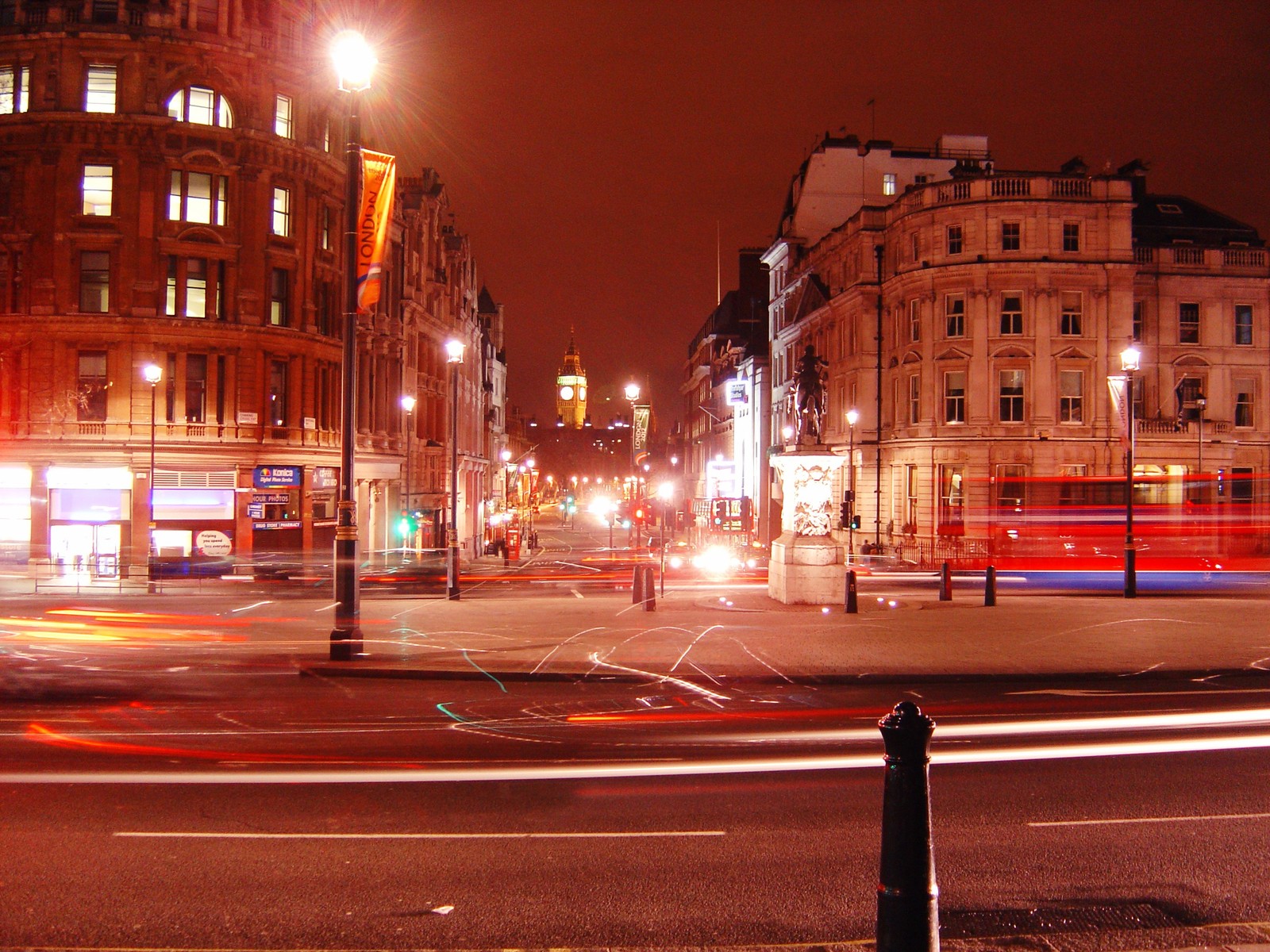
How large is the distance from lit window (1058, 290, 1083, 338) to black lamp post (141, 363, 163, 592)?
4013cm

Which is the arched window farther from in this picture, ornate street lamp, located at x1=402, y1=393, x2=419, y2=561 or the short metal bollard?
the short metal bollard

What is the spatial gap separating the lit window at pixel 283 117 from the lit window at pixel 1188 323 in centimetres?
4391

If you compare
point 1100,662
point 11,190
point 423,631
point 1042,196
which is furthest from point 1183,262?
point 11,190

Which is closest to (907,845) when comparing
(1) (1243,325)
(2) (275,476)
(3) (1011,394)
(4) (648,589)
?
(4) (648,589)

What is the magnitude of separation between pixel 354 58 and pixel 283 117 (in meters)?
27.6

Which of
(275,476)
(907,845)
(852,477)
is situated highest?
(852,477)

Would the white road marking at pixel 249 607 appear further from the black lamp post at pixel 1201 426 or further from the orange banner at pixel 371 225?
the black lamp post at pixel 1201 426

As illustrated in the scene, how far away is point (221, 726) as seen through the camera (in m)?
10.2

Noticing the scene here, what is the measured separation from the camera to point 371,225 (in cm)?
1508

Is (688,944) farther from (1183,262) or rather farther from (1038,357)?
(1183,262)

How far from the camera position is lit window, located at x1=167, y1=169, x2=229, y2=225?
35.1m

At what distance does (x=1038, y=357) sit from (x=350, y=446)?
37.8 m

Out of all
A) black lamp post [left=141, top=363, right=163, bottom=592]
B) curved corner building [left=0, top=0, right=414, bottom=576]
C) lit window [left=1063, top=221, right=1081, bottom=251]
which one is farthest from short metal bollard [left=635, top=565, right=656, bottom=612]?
lit window [left=1063, top=221, right=1081, bottom=251]

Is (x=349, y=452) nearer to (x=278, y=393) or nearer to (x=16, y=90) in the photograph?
(x=278, y=393)
